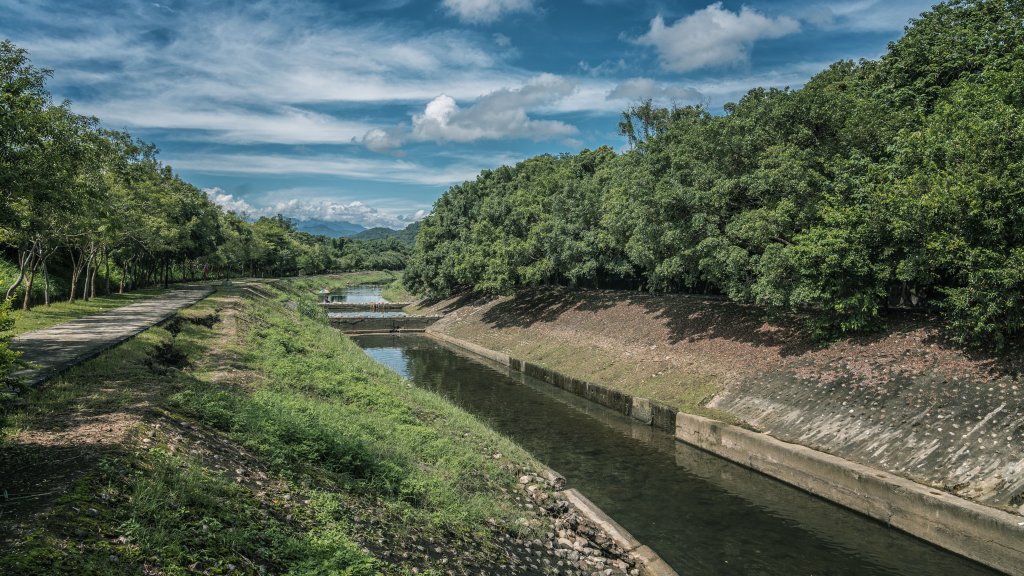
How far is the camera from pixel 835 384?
2175cm

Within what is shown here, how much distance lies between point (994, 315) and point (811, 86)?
49.0ft

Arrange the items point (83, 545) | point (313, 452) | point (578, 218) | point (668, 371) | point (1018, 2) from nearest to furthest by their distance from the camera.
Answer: point (83, 545) < point (313, 452) < point (1018, 2) < point (668, 371) < point (578, 218)

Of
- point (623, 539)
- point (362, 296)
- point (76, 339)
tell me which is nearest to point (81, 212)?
point (76, 339)

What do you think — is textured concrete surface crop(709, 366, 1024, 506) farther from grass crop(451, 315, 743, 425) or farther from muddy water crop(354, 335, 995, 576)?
grass crop(451, 315, 743, 425)

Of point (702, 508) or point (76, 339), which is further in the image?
point (76, 339)

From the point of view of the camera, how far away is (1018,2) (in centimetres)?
2412

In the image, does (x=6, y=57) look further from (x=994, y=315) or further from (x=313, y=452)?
(x=994, y=315)

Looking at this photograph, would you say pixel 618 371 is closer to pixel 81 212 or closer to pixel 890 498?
pixel 890 498

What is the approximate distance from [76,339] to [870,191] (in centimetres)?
3231

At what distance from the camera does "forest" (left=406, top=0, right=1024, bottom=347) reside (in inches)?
695

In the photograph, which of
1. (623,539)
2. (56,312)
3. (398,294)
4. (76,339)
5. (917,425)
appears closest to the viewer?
(623,539)

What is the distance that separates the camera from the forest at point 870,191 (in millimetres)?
17656

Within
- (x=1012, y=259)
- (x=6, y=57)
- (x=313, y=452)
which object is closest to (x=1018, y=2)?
A: (x=1012, y=259)

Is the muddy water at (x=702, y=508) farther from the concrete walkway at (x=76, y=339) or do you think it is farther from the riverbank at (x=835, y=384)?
the concrete walkway at (x=76, y=339)
